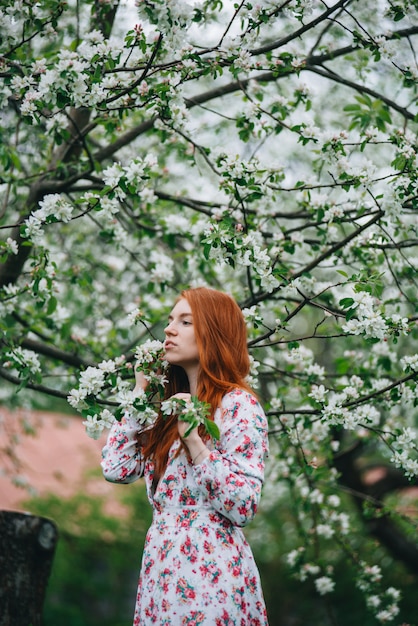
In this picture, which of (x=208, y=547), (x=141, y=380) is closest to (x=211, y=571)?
(x=208, y=547)

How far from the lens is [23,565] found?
3123 mm

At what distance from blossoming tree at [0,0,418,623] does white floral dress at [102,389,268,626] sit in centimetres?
25

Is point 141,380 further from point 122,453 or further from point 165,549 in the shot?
point 165,549

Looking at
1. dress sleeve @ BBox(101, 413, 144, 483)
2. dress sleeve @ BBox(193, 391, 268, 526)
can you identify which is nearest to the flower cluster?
dress sleeve @ BBox(193, 391, 268, 526)

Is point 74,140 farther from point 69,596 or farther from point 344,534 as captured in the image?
point 69,596

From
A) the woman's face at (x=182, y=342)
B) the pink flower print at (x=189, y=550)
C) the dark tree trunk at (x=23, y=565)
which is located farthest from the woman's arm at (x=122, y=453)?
the dark tree trunk at (x=23, y=565)

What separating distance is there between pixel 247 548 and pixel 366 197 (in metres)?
1.66

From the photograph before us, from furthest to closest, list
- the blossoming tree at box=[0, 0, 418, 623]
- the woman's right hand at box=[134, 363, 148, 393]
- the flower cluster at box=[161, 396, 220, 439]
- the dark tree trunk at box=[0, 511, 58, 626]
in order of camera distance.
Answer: the dark tree trunk at box=[0, 511, 58, 626]
the blossoming tree at box=[0, 0, 418, 623]
the woman's right hand at box=[134, 363, 148, 393]
the flower cluster at box=[161, 396, 220, 439]

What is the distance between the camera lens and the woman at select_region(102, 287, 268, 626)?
2.02 m

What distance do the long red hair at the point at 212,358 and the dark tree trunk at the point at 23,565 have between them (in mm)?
1098

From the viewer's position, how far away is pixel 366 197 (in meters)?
3.08

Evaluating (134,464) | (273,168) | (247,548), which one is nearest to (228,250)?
(273,168)

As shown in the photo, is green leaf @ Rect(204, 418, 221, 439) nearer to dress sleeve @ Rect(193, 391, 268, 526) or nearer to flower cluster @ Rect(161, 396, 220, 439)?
flower cluster @ Rect(161, 396, 220, 439)

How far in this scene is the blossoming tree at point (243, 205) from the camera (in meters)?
2.41
